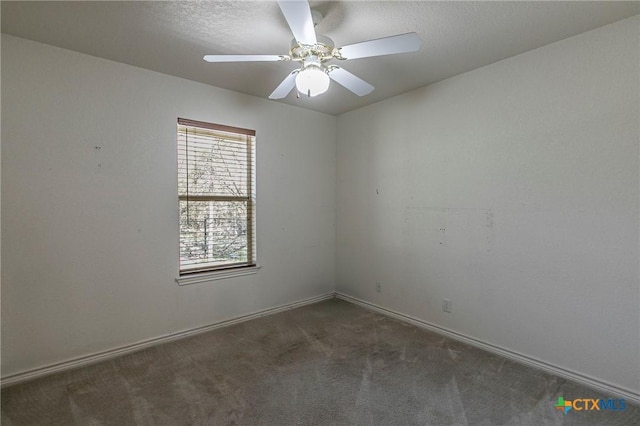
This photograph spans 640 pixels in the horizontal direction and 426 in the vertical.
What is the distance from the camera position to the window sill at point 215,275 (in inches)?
117

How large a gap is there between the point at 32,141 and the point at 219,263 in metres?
1.77

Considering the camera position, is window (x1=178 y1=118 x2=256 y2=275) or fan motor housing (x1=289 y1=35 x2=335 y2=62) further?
window (x1=178 y1=118 x2=256 y2=275)

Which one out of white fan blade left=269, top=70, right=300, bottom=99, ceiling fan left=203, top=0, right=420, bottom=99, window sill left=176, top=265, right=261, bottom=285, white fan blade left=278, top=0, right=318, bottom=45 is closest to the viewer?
white fan blade left=278, top=0, right=318, bottom=45

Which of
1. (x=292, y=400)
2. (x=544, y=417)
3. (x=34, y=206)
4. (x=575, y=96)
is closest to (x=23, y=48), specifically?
(x=34, y=206)

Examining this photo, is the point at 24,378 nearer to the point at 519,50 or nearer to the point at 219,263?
the point at 219,263

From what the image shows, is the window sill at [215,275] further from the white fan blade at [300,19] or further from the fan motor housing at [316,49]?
the white fan blade at [300,19]

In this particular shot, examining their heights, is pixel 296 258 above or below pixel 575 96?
below

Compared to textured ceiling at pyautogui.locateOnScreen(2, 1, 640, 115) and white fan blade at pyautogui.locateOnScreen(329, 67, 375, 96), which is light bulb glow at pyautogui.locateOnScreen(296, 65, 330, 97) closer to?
white fan blade at pyautogui.locateOnScreen(329, 67, 375, 96)

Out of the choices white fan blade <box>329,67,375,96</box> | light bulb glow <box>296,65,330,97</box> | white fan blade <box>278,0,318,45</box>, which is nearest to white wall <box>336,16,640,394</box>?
white fan blade <box>329,67,375,96</box>

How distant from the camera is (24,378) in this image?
2225 mm

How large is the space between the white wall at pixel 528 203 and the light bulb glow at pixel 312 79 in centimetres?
160

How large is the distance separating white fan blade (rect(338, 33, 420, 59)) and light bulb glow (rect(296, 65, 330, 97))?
0.17 meters

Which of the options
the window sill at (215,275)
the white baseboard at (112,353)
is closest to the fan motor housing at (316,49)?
the window sill at (215,275)

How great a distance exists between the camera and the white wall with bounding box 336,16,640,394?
2.05 m
